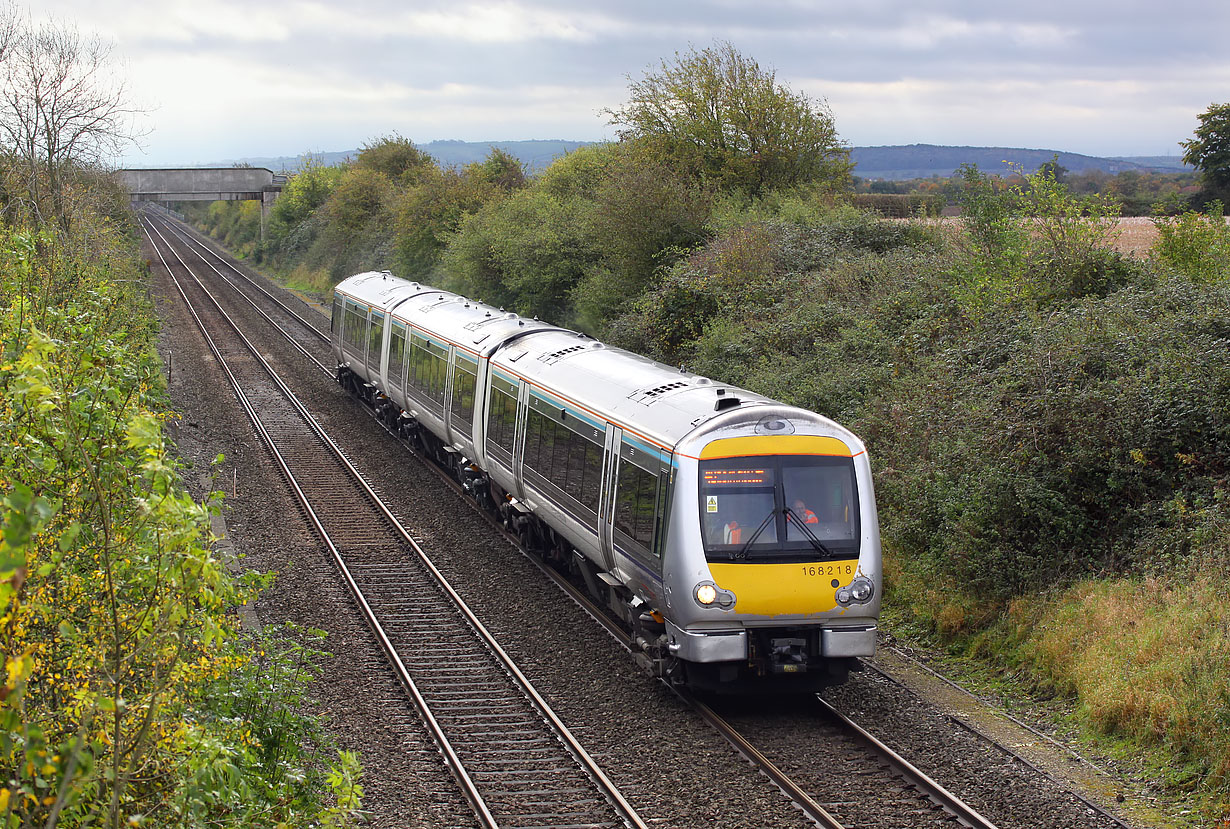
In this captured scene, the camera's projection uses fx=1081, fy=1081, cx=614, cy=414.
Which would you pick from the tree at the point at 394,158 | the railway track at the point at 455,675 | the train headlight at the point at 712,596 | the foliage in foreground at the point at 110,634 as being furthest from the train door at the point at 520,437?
the tree at the point at 394,158

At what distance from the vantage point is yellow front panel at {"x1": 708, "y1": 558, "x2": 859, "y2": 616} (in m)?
9.59

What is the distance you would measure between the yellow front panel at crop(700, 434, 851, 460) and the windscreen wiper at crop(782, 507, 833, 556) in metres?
0.55

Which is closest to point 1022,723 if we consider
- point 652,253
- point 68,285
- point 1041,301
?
point 1041,301

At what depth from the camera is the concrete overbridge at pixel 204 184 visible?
71.4 meters

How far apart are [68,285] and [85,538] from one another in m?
10.4

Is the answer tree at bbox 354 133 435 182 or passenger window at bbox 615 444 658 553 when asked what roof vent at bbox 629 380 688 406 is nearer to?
passenger window at bbox 615 444 658 553

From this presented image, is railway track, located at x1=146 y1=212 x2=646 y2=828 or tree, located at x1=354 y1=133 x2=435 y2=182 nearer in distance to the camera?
railway track, located at x1=146 y1=212 x2=646 y2=828

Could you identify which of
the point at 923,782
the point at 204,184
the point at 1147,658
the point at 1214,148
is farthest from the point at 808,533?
the point at 204,184

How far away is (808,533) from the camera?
32.4ft

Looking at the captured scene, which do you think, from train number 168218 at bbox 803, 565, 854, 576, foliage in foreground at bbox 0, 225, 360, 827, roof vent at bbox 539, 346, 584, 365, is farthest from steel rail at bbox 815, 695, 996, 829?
roof vent at bbox 539, 346, 584, 365

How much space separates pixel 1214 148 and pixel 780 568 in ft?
111

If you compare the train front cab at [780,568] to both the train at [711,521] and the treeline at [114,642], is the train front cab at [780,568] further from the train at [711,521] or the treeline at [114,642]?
the treeline at [114,642]

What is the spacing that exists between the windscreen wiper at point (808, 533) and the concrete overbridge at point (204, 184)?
67790 millimetres

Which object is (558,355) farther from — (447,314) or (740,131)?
(740,131)
